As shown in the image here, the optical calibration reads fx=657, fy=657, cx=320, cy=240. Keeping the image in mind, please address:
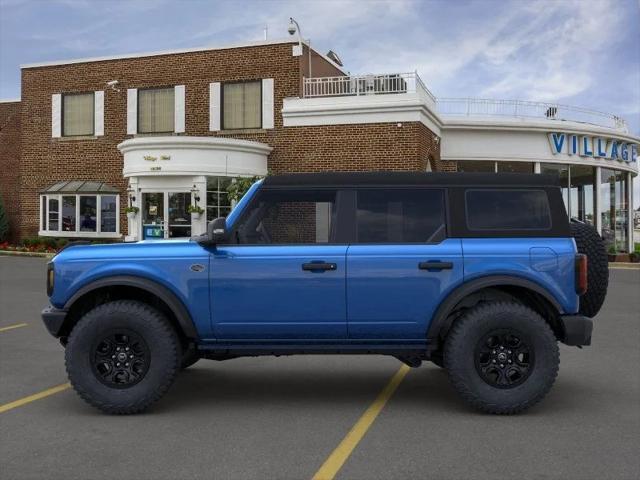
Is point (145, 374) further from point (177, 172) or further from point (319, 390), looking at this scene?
point (177, 172)

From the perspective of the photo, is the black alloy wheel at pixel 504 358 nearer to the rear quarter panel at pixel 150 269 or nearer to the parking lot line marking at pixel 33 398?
the rear quarter panel at pixel 150 269

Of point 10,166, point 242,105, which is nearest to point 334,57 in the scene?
point 242,105

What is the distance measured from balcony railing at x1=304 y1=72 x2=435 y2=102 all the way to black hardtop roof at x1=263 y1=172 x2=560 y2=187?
55.6 feet

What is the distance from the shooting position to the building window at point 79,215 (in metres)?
25.9

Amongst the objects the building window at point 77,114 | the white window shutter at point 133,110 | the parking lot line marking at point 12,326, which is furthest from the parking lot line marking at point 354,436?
the building window at point 77,114

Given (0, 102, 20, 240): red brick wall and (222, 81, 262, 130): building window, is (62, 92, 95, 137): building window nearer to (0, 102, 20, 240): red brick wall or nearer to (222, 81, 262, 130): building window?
(0, 102, 20, 240): red brick wall

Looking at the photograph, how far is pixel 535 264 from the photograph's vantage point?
5.29 metres

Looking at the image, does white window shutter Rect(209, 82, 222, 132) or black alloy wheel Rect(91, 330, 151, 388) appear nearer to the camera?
black alloy wheel Rect(91, 330, 151, 388)

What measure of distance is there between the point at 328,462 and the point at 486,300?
6.85 feet

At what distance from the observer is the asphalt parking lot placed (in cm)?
412

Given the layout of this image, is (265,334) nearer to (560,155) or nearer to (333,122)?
(333,122)

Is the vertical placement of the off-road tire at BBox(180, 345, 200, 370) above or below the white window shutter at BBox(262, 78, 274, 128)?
below

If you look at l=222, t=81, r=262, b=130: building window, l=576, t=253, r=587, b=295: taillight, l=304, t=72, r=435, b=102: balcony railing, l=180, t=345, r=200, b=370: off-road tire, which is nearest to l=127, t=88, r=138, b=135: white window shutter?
l=222, t=81, r=262, b=130: building window

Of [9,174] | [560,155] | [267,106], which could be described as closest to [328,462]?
[267,106]
